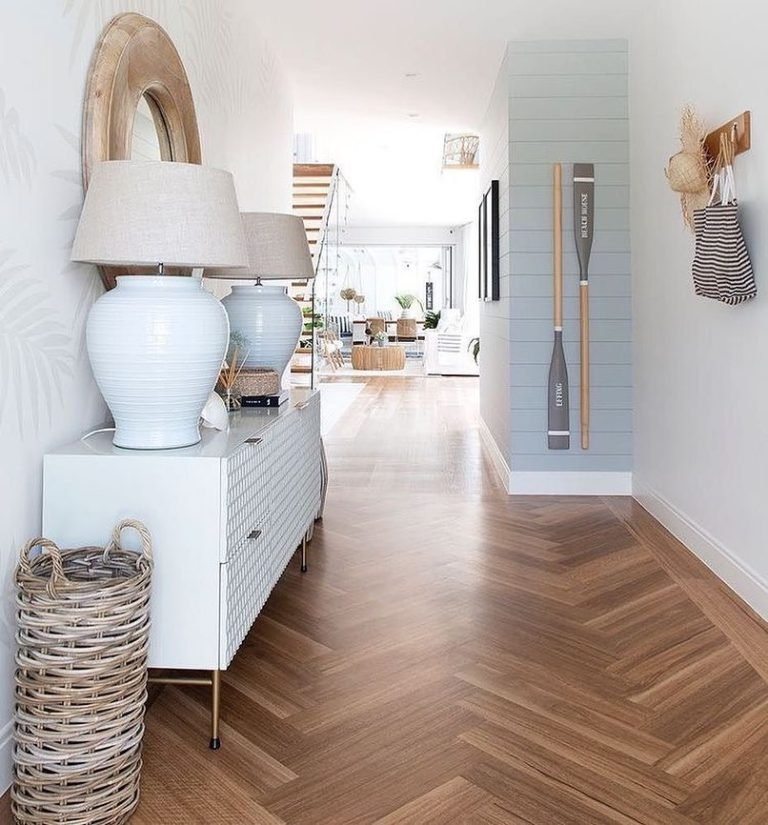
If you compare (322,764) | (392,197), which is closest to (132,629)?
(322,764)

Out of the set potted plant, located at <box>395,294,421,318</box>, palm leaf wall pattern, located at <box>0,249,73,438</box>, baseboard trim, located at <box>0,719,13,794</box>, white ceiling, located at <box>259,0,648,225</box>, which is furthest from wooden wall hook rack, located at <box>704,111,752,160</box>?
potted plant, located at <box>395,294,421,318</box>

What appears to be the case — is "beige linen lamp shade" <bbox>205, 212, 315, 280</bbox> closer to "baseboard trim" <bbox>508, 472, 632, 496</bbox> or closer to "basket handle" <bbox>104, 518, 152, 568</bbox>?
"basket handle" <bbox>104, 518, 152, 568</bbox>

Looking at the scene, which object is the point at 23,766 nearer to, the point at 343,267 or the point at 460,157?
the point at 460,157

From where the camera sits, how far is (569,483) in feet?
15.2

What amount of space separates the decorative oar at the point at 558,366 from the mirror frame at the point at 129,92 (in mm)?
2263

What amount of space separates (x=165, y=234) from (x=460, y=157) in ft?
18.9

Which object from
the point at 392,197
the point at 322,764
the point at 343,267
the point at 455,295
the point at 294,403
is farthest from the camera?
the point at 343,267

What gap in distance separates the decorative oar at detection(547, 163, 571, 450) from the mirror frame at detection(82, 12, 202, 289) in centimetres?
226

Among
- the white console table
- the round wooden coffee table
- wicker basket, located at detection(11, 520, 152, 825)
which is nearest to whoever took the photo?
wicker basket, located at detection(11, 520, 152, 825)

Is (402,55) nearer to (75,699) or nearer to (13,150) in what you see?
(13,150)

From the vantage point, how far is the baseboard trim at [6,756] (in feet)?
5.50

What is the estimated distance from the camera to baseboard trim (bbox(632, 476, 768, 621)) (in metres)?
2.72

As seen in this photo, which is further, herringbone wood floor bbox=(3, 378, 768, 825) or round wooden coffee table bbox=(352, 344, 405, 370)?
round wooden coffee table bbox=(352, 344, 405, 370)

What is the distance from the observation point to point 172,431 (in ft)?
6.38
